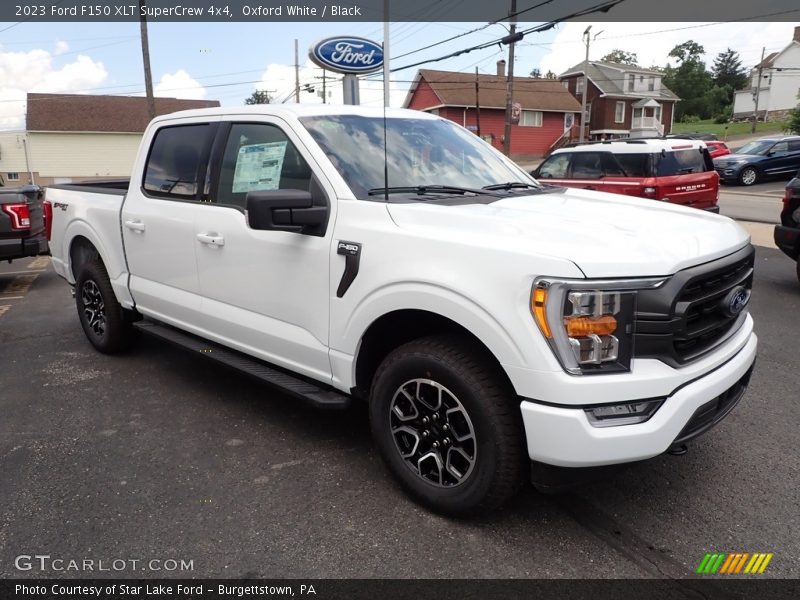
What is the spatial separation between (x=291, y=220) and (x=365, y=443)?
145 cm

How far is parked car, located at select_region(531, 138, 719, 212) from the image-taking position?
10.4 m

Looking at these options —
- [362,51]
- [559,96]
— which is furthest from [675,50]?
[362,51]

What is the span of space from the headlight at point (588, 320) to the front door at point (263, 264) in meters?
1.24

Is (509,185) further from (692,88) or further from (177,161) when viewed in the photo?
(692,88)

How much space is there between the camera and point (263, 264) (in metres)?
3.56

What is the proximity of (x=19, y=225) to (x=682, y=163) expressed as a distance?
32.8 feet

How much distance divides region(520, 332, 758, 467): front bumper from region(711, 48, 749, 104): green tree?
10659cm

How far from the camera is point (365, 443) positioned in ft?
12.4

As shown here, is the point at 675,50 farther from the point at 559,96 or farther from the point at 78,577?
the point at 78,577

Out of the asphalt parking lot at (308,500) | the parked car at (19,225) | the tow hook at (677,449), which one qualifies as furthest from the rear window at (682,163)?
the parked car at (19,225)

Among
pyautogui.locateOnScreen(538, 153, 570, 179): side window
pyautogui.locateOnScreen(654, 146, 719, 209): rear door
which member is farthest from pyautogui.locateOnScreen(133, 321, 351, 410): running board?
pyautogui.locateOnScreen(538, 153, 570, 179): side window

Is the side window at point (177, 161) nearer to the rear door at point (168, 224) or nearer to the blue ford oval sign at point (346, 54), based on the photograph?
the rear door at point (168, 224)

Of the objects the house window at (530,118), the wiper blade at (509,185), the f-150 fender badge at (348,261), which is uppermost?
the house window at (530,118)

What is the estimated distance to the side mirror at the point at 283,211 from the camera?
9.71 ft
